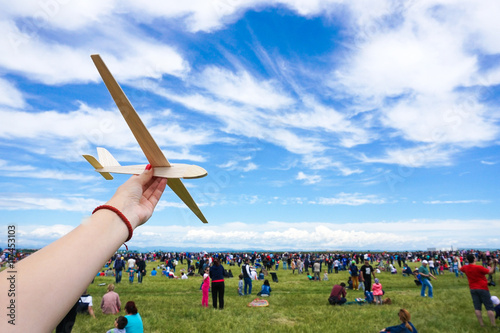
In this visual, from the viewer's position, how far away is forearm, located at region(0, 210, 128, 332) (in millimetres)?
787

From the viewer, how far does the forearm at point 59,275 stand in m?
0.79

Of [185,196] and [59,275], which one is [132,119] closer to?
[185,196]

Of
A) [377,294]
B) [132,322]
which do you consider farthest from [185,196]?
[377,294]

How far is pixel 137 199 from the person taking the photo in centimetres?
152

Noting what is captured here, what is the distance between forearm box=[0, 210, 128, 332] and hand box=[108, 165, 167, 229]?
22 centimetres

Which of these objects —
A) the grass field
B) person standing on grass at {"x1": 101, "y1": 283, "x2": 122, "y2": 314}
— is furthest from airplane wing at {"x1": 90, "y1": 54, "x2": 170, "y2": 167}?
person standing on grass at {"x1": 101, "y1": 283, "x2": 122, "y2": 314}

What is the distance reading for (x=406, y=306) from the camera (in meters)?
13.3

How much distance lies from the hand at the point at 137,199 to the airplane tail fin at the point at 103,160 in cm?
192

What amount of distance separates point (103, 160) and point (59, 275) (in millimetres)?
3128

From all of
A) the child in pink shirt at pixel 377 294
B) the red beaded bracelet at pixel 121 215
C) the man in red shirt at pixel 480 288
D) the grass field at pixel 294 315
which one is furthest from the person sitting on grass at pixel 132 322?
the child in pink shirt at pixel 377 294

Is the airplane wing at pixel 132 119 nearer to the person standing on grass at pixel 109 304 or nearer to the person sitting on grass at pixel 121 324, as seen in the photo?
the person sitting on grass at pixel 121 324

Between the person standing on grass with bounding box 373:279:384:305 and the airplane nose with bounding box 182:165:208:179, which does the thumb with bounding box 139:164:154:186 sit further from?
the person standing on grass with bounding box 373:279:384:305

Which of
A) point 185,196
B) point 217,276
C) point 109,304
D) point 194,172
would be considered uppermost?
point 194,172

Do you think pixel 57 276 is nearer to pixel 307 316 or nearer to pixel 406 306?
pixel 307 316
